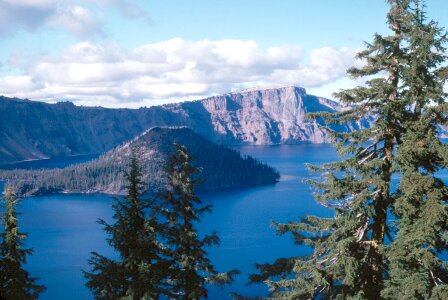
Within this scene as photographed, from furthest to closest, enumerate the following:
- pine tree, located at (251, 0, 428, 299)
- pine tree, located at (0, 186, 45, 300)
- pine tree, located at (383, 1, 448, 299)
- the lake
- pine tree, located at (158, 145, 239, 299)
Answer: the lake, pine tree, located at (0, 186, 45, 300), pine tree, located at (158, 145, 239, 299), pine tree, located at (251, 0, 428, 299), pine tree, located at (383, 1, 448, 299)

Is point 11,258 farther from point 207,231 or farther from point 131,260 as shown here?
point 207,231

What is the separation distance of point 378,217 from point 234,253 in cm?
9168

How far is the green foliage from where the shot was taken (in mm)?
14695

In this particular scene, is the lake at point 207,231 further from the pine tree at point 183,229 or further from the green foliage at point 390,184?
the green foliage at point 390,184

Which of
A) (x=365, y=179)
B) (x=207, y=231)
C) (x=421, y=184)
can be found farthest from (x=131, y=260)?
(x=207, y=231)

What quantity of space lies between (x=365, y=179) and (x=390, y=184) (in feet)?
3.80

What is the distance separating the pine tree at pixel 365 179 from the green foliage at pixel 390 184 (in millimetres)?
37

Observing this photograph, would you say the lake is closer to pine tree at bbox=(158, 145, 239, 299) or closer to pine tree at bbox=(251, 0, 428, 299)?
pine tree at bbox=(158, 145, 239, 299)

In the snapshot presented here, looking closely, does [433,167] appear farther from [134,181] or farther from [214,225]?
[214,225]

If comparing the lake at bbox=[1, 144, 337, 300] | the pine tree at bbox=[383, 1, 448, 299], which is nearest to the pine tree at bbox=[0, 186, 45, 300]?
the pine tree at bbox=[383, 1, 448, 299]

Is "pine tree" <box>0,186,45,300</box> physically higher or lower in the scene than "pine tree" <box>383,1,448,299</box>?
lower

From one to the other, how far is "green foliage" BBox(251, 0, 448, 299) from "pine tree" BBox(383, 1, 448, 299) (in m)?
0.03

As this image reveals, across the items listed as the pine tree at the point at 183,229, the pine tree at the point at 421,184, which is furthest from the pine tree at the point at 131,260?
the pine tree at the point at 421,184

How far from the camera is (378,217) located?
16812 mm
